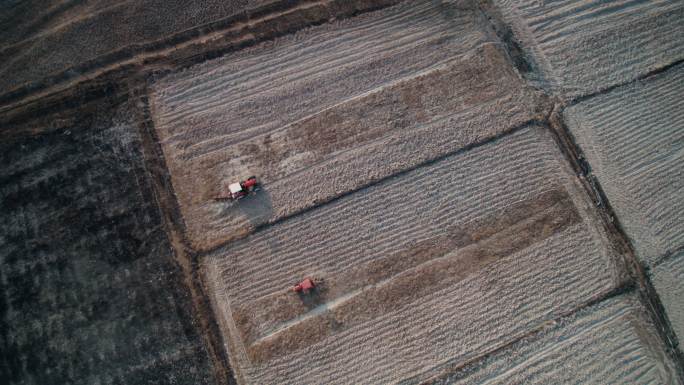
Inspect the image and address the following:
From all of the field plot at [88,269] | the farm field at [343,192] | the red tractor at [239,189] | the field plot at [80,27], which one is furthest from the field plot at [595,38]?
the field plot at [88,269]

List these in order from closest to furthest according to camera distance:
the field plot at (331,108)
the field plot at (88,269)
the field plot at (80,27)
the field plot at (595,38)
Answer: the field plot at (88,269), the field plot at (331,108), the field plot at (80,27), the field plot at (595,38)

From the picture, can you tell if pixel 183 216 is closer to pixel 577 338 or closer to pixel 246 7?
pixel 246 7

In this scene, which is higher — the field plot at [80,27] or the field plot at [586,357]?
the field plot at [80,27]

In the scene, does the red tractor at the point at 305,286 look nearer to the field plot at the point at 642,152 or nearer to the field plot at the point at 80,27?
the field plot at the point at 80,27

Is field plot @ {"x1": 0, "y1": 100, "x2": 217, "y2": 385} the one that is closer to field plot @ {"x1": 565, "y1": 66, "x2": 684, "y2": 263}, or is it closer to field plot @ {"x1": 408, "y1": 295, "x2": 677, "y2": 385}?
field plot @ {"x1": 408, "y1": 295, "x2": 677, "y2": 385}

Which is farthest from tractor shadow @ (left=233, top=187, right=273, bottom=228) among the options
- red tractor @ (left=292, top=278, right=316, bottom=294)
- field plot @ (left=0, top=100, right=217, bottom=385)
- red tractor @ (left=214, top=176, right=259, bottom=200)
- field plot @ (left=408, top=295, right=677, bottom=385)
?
field plot @ (left=408, top=295, right=677, bottom=385)

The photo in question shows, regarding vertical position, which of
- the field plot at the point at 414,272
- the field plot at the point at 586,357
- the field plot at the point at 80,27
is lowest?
the field plot at the point at 586,357

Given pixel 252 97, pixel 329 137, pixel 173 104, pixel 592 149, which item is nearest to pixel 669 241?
pixel 592 149

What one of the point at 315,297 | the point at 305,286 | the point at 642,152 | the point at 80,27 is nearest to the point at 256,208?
the point at 305,286
